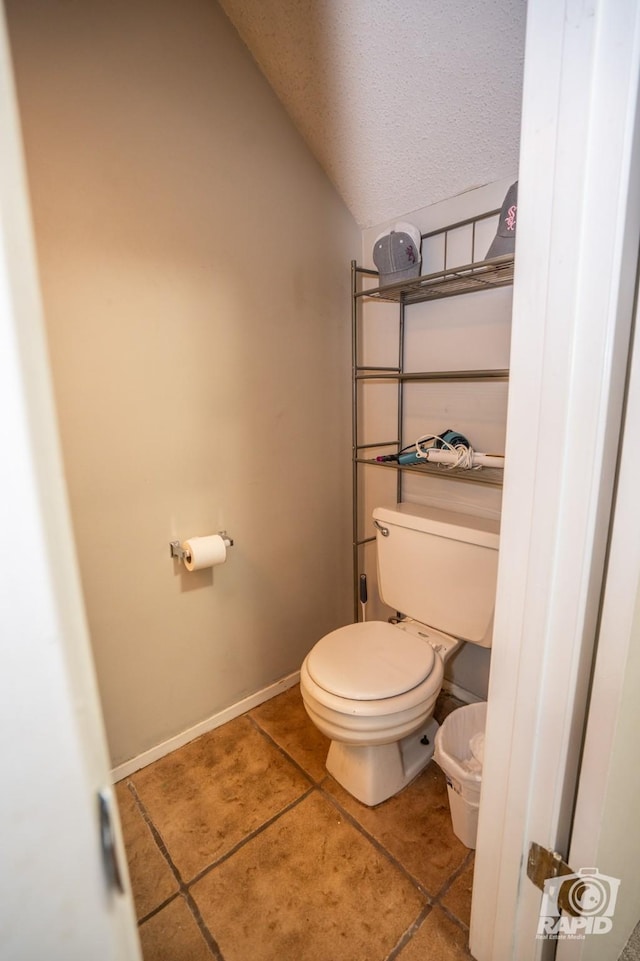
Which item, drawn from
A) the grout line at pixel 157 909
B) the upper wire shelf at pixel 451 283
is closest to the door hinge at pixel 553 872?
the grout line at pixel 157 909

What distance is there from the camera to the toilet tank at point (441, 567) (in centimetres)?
132

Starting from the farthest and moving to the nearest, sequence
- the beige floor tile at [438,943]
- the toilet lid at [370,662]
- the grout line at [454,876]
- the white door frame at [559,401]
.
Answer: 1. the toilet lid at [370,662]
2. the grout line at [454,876]
3. the beige floor tile at [438,943]
4. the white door frame at [559,401]

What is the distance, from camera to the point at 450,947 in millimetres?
966

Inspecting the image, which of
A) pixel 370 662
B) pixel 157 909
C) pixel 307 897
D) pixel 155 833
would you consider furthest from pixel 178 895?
pixel 370 662

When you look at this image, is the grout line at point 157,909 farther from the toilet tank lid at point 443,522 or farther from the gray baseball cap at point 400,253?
the gray baseball cap at point 400,253

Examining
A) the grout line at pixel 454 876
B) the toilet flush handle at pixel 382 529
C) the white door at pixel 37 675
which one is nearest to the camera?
the white door at pixel 37 675

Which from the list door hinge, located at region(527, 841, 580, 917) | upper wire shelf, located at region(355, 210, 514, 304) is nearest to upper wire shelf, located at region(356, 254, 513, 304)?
upper wire shelf, located at region(355, 210, 514, 304)

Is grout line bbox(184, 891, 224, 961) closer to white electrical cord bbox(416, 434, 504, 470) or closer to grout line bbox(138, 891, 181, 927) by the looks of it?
grout line bbox(138, 891, 181, 927)

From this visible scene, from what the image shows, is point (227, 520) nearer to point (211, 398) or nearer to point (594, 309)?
point (211, 398)

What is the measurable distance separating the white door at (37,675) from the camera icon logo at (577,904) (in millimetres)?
854

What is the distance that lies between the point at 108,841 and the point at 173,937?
1080 mm

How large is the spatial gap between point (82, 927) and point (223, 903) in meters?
1.07

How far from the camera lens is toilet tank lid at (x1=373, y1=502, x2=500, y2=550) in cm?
131

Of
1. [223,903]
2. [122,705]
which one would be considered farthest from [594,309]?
[122,705]
